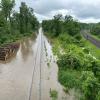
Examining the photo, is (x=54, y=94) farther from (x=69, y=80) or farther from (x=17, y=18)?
(x=17, y=18)

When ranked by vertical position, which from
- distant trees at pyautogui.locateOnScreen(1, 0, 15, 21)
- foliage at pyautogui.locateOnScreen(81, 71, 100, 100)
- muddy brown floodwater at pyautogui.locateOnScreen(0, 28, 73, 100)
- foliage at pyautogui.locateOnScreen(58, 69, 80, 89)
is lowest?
muddy brown floodwater at pyautogui.locateOnScreen(0, 28, 73, 100)

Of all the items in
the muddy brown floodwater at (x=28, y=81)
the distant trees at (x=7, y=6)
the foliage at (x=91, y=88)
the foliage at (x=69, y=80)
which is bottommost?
the muddy brown floodwater at (x=28, y=81)

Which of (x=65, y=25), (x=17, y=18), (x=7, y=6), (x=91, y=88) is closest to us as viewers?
(x=91, y=88)

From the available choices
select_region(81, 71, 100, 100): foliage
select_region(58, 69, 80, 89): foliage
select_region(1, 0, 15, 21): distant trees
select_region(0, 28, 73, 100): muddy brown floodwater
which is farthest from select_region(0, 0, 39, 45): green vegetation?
select_region(81, 71, 100, 100): foliage

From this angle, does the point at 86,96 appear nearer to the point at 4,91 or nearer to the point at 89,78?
the point at 89,78

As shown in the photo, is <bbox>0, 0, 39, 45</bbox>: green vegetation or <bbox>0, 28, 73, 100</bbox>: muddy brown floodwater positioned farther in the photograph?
<bbox>0, 0, 39, 45</bbox>: green vegetation

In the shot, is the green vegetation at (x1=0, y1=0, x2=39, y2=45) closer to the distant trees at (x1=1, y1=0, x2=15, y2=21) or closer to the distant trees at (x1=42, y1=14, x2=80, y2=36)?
the distant trees at (x1=1, y1=0, x2=15, y2=21)

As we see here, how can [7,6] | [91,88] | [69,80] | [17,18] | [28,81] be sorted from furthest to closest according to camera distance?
1. [17,18]
2. [7,6]
3. [28,81]
4. [69,80]
5. [91,88]

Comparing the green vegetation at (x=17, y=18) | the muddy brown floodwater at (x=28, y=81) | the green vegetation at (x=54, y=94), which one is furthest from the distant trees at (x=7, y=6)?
the green vegetation at (x=54, y=94)

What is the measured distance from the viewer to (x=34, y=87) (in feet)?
51.6

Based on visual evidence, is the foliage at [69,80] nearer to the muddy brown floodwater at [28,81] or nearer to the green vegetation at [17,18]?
the muddy brown floodwater at [28,81]

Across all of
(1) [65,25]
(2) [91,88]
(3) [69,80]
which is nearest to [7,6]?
(1) [65,25]

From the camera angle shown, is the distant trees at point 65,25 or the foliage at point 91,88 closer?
the foliage at point 91,88

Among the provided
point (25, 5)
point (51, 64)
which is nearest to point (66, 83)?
point (51, 64)
